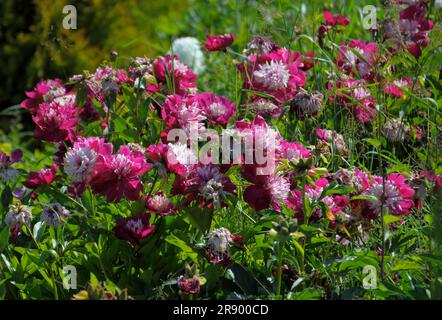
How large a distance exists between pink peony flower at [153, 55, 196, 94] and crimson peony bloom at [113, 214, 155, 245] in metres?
0.60

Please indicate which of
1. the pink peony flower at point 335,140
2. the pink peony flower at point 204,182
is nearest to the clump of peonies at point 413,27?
the pink peony flower at point 335,140

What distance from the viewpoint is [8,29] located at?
4.35 meters

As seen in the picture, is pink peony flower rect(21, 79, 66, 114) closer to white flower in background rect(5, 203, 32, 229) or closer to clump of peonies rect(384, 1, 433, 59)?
white flower in background rect(5, 203, 32, 229)

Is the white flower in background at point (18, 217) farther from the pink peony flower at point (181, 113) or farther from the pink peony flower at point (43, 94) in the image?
the pink peony flower at point (43, 94)

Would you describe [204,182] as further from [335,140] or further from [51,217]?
[335,140]

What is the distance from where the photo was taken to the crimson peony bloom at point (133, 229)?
170cm

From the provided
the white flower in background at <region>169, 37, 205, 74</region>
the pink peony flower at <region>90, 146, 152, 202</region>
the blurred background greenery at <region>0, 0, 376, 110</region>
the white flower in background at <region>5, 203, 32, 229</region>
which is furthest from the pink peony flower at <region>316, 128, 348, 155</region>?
the blurred background greenery at <region>0, 0, 376, 110</region>

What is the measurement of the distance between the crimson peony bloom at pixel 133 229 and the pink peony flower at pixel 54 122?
1.29 feet

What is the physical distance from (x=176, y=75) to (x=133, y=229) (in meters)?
0.71

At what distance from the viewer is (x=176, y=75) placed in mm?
2277

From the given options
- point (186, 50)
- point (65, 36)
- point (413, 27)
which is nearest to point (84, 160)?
point (413, 27)

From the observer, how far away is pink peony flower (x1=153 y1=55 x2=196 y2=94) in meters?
2.24

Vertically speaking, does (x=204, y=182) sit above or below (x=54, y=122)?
below

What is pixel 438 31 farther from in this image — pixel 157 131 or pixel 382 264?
pixel 157 131
